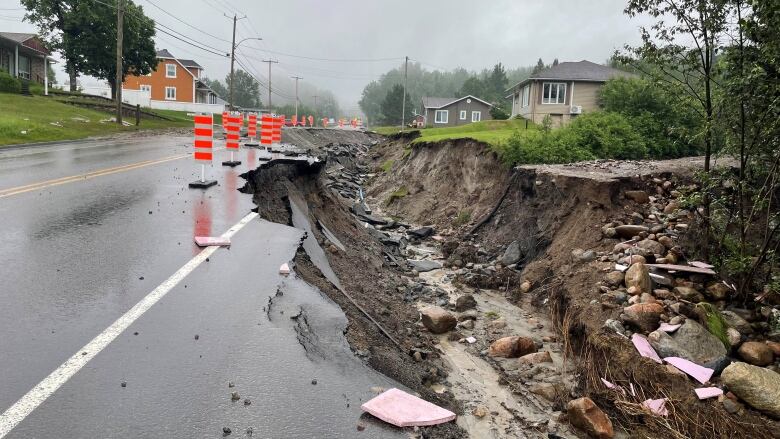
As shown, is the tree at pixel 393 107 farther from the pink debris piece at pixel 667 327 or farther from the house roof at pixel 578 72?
the pink debris piece at pixel 667 327

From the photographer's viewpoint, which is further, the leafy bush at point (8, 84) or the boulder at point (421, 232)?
the leafy bush at point (8, 84)

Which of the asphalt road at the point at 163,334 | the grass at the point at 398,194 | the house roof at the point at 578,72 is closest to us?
the asphalt road at the point at 163,334

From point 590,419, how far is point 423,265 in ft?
25.3

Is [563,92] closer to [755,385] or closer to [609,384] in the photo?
[609,384]

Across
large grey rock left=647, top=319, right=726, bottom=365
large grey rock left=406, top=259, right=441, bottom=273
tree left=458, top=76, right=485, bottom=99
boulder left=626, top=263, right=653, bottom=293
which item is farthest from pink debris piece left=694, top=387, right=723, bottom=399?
tree left=458, top=76, right=485, bottom=99

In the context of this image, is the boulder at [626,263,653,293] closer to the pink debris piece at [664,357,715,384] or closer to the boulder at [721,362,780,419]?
the pink debris piece at [664,357,715,384]

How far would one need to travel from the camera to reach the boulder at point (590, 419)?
5.55m

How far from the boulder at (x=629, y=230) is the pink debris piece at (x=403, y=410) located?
6.71 m

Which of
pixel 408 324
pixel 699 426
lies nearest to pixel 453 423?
pixel 699 426

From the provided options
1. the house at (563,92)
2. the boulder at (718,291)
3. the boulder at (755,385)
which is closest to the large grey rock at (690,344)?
the boulder at (755,385)

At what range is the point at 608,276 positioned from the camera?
878 centimetres

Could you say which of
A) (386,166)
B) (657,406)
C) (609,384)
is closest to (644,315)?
(609,384)

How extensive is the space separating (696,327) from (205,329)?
5706 mm

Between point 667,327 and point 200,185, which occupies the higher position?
point 200,185
